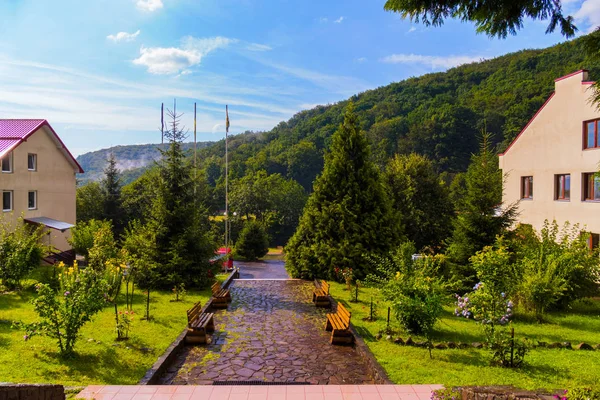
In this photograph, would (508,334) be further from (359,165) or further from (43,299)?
(359,165)

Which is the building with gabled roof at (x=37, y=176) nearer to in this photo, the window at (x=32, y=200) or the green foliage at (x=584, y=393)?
the window at (x=32, y=200)

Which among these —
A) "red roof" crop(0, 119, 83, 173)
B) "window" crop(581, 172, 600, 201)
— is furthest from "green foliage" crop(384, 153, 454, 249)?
"red roof" crop(0, 119, 83, 173)

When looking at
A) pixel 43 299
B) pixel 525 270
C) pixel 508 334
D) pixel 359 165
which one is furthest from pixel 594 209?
pixel 43 299

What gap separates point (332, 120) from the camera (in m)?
89.2

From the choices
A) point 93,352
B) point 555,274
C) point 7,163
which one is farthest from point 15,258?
point 555,274

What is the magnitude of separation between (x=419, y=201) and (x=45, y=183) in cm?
2547

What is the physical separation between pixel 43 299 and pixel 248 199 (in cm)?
5411

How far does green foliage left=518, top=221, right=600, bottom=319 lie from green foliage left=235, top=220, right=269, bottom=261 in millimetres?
27152

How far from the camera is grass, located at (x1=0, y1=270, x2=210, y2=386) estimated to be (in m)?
7.32

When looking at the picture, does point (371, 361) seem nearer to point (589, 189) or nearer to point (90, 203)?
point (589, 189)

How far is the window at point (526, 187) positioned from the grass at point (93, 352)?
20.6 m

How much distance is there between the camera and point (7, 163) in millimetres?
25297

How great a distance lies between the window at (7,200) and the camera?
992 inches

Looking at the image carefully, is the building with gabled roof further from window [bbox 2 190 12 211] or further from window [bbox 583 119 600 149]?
window [bbox 583 119 600 149]
